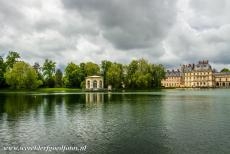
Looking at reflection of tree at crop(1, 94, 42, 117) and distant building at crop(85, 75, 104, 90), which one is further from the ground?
distant building at crop(85, 75, 104, 90)

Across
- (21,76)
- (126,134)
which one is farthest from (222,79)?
(126,134)

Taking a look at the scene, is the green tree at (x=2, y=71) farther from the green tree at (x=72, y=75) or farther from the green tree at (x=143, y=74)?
the green tree at (x=143, y=74)

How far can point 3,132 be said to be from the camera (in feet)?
66.0

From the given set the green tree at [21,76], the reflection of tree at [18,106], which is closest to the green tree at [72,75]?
the green tree at [21,76]

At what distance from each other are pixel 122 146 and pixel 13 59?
113479 millimetres

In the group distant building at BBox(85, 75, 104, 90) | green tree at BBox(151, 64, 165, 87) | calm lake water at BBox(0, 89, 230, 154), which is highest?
green tree at BBox(151, 64, 165, 87)

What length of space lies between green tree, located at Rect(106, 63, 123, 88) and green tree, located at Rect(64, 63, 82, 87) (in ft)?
57.5

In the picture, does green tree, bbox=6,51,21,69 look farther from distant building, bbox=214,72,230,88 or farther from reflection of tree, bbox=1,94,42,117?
distant building, bbox=214,72,230,88

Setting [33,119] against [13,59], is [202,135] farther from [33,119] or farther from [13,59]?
[13,59]

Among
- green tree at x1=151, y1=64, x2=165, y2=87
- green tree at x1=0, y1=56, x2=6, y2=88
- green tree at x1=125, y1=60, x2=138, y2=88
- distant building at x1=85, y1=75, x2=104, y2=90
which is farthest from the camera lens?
distant building at x1=85, y1=75, x2=104, y2=90

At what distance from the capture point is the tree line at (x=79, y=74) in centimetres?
10169

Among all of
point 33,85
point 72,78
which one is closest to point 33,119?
point 33,85

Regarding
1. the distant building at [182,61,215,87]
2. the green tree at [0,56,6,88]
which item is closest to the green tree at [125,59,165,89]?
the green tree at [0,56,6,88]

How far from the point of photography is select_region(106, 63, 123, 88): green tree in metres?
120
